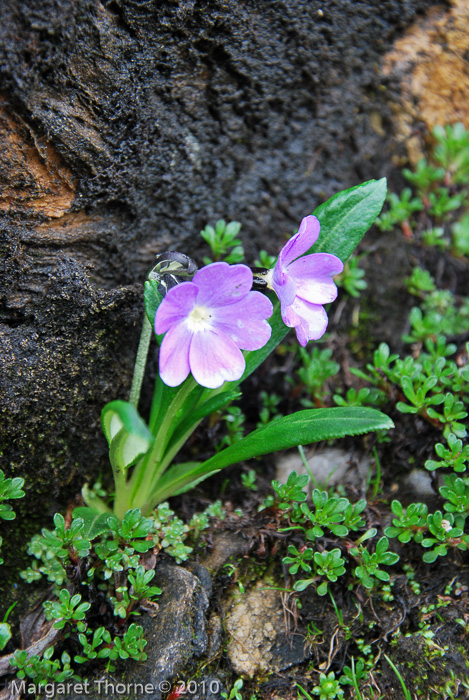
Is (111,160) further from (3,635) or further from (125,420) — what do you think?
(3,635)

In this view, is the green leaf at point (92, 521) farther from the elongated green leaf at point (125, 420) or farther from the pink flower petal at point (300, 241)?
the pink flower petal at point (300, 241)

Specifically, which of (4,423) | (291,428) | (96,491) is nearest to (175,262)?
(291,428)

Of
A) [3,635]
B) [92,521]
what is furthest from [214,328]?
[3,635]

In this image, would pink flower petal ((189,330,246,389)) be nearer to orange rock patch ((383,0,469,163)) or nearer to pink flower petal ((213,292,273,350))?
pink flower petal ((213,292,273,350))

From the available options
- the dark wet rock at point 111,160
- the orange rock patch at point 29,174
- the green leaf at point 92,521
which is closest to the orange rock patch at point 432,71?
the dark wet rock at point 111,160

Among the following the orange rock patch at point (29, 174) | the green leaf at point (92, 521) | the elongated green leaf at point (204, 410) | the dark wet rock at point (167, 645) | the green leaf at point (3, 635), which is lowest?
the dark wet rock at point (167, 645)

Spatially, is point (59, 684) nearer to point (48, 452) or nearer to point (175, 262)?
point (48, 452)
